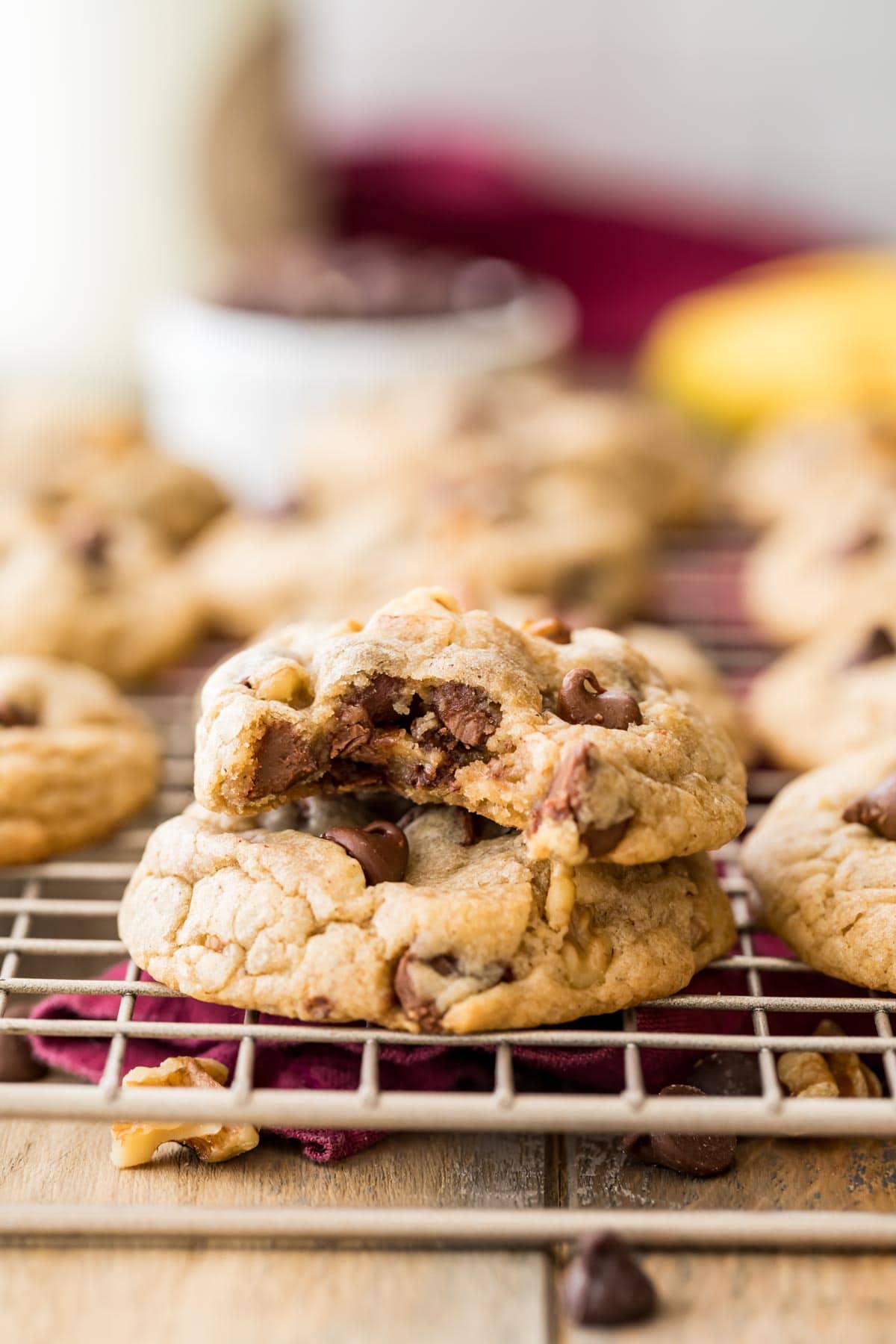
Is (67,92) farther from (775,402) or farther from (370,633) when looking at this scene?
(370,633)

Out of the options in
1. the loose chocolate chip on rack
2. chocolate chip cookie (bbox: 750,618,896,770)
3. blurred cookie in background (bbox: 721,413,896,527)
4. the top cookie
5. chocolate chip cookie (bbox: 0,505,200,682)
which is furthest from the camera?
blurred cookie in background (bbox: 721,413,896,527)

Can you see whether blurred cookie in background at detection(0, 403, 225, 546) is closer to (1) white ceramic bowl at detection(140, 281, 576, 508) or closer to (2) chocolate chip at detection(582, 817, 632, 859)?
(1) white ceramic bowl at detection(140, 281, 576, 508)

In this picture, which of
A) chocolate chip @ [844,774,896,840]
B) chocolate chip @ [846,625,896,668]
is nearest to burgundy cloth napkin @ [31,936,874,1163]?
chocolate chip @ [844,774,896,840]

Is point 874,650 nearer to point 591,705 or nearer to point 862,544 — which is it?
point 862,544

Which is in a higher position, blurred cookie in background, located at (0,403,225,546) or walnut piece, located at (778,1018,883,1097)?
blurred cookie in background, located at (0,403,225,546)

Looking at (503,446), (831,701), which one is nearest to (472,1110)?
(831,701)

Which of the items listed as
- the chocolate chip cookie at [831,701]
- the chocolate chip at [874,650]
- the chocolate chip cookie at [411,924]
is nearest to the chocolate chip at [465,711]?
the chocolate chip cookie at [411,924]

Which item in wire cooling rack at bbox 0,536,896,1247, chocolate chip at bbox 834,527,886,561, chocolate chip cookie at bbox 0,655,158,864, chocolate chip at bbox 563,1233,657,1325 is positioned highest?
chocolate chip at bbox 834,527,886,561
